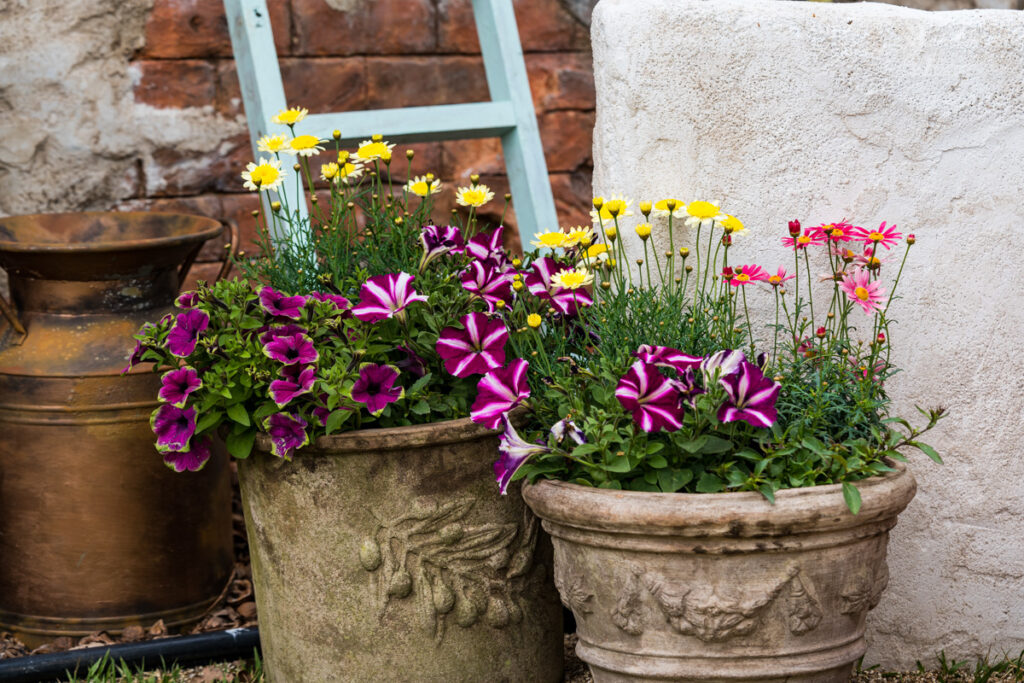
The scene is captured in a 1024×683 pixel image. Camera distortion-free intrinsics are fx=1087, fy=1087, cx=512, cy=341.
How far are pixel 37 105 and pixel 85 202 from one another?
0.25m

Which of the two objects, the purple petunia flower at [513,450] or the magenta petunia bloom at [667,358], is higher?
the magenta petunia bloom at [667,358]

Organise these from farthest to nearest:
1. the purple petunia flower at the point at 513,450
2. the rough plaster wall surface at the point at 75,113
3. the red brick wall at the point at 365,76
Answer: the red brick wall at the point at 365,76, the rough plaster wall surface at the point at 75,113, the purple petunia flower at the point at 513,450

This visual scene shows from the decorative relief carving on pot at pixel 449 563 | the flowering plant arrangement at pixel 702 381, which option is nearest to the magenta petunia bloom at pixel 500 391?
the flowering plant arrangement at pixel 702 381

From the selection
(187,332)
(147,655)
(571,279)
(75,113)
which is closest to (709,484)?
(571,279)

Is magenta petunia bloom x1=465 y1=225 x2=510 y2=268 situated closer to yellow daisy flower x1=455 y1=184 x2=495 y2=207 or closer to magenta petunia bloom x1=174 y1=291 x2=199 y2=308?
yellow daisy flower x1=455 y1=184 x2=495 y2=207

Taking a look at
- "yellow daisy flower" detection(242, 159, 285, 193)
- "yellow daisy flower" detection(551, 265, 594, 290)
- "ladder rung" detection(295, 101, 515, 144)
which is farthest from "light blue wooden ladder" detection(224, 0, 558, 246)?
"yellow daisy flower" detection(551, 265, 594, 290)

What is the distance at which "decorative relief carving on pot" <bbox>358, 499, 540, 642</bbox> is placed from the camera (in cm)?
170

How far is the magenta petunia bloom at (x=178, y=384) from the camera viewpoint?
1.67 m

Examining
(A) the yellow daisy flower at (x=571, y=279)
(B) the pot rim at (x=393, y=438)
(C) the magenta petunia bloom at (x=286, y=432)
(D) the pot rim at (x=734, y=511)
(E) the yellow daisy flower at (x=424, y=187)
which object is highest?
(E) the yellow daisy flower at (x=424, y=187)

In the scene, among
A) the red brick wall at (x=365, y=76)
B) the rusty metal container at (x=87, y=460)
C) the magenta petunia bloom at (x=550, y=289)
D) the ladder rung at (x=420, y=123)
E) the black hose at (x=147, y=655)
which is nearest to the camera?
the magenta petunia bloom at (x=550, y=289)

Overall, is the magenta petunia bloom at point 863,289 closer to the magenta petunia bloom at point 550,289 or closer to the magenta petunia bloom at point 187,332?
the magenta petunia bloom at point 550,289

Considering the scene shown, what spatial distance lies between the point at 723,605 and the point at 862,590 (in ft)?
0.68

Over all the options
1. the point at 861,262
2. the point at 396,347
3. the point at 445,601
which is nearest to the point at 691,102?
the point at 861,262

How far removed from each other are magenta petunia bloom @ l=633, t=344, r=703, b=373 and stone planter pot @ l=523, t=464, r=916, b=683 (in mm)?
180
